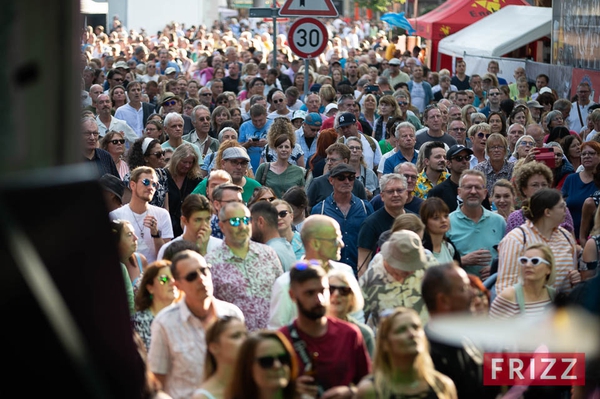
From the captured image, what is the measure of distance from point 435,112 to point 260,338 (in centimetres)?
927

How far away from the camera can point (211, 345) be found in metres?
4.02

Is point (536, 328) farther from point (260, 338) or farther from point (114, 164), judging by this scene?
point (114, 164)

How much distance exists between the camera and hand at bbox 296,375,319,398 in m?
3.50

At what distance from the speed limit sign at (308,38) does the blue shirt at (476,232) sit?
6318mm

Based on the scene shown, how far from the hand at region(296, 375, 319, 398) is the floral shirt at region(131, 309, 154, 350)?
70.3 inches

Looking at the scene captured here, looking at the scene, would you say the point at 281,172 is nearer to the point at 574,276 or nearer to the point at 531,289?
the point at 574,276

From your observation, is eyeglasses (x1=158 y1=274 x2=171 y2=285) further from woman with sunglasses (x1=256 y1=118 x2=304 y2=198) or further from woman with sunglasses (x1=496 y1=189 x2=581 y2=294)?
woman with sunglasses (x1=256 y1=118 x2=304 y2=198)

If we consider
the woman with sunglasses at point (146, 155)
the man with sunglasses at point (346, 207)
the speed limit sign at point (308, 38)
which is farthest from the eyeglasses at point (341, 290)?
the speed limit sign at point (308, 38)

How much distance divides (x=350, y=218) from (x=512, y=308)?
306 cm

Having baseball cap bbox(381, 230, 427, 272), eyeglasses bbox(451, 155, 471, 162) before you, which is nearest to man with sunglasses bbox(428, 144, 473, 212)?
eyeglasses bbox(451, 155, 471, 162)

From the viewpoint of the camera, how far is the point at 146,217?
799 centimetres

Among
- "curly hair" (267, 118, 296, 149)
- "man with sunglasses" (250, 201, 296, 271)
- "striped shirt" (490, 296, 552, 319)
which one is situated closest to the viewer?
"striped shirt" (490, 296, 552, 319)

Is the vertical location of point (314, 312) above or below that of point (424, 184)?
above

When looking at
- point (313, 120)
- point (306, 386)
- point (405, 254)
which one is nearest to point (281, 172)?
point (313, 120)
